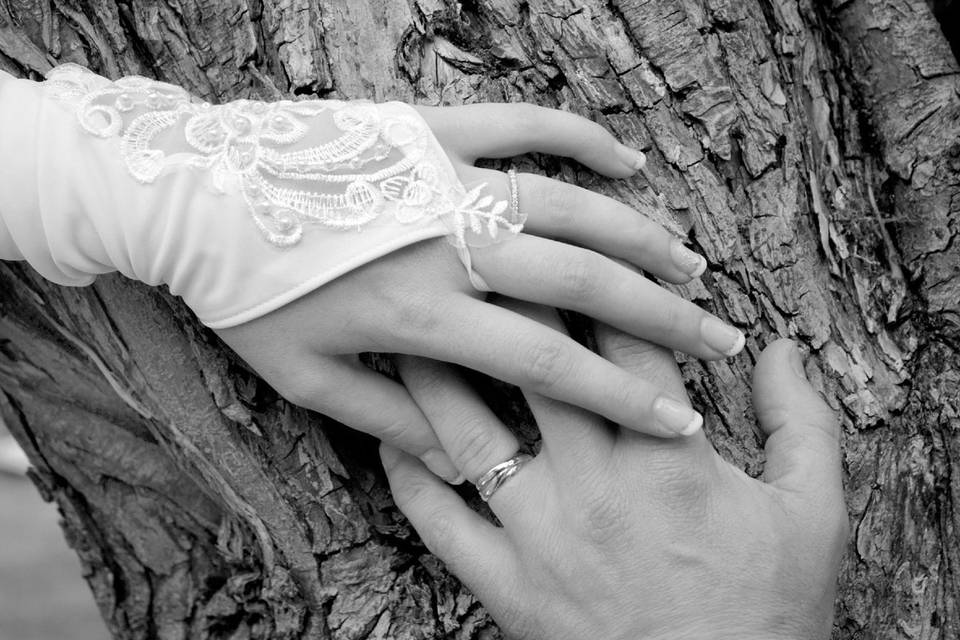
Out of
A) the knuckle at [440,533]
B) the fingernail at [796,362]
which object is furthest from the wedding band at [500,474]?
the fingernail at [796,362]

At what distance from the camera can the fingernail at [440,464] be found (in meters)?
1.56

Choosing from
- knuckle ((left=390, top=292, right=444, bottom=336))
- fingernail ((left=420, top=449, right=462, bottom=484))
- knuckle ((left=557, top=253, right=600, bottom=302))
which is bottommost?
fingernail ((left=420, top=449, right=462, bottom=484))

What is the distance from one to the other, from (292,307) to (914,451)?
1.20 m

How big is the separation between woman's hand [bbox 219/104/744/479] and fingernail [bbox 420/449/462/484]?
134mm

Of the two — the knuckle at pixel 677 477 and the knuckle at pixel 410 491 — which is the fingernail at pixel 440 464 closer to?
the knuckle at pixel 410 491

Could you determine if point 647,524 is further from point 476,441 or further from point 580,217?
point 580,217

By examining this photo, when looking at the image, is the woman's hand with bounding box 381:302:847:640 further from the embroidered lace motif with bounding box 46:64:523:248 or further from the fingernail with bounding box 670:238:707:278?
the embroidered lace motif with bounding box 46:64:523:248

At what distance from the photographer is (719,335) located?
1410mm

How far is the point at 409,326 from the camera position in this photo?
1362 millimetres

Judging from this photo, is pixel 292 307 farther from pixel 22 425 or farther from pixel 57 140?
pixel 22 425

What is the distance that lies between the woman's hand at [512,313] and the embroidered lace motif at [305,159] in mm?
52

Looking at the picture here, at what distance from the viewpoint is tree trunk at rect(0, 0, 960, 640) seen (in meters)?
1.59

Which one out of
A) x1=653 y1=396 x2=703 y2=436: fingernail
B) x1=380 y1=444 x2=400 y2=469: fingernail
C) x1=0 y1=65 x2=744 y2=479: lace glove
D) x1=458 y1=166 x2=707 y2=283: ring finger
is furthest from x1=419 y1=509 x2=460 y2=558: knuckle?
x1=458 y1=166 x2=707 y2=283: ring finger

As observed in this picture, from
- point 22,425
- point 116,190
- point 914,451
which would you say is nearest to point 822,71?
point 914,451
